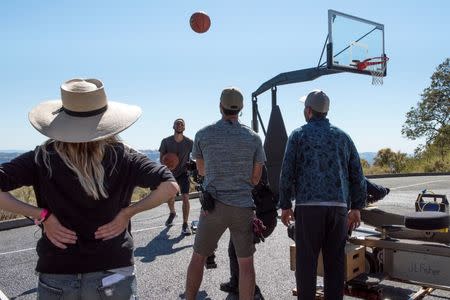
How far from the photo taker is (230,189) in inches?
157

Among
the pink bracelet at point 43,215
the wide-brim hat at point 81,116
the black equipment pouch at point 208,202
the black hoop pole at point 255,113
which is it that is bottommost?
the black equipment pouch at point 208,202

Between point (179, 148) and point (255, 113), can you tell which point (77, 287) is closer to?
point (179, 148)

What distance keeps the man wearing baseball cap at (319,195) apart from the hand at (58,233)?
6.92 feet

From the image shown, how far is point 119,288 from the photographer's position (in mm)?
2145

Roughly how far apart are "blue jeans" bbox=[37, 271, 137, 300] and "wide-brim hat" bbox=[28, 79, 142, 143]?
23.8 inches

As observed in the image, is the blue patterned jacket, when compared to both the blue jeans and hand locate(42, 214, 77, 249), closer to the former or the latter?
the blue jeans

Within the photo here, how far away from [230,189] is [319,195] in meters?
0.74

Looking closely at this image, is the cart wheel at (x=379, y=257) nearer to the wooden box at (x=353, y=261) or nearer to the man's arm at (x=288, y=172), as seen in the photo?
the wooden box at (x=353, y=261)

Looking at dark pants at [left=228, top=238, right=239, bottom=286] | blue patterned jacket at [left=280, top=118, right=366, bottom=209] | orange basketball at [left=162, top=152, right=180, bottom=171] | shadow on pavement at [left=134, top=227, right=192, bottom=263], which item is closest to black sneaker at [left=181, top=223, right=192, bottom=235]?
shadow on pavement at [left=134, top=227, right=192, bottom=263]

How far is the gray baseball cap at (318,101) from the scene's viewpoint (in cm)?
390

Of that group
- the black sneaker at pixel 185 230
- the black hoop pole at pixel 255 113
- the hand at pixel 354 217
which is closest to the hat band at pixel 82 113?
the hand at pixel 354 217

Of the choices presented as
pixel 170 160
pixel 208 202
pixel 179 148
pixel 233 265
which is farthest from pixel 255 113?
pixel 208 202

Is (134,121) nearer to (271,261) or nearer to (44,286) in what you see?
(44,286)

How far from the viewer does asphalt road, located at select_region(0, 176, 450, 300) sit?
4.94 metres
